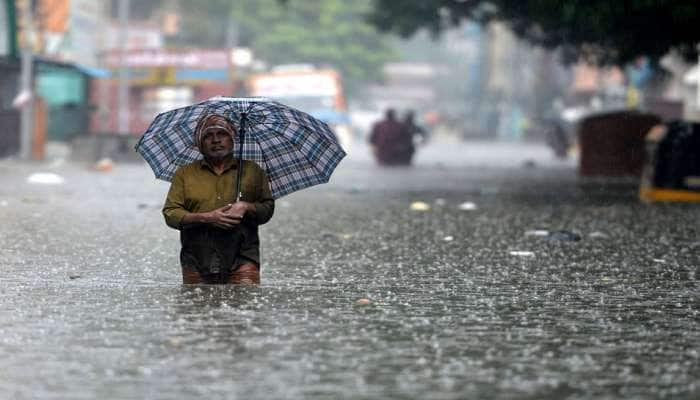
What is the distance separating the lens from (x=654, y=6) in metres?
24.9

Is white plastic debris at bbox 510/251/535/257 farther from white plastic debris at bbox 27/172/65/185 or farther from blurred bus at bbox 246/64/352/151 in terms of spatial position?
blurred bus at bbox 246/64/352/151

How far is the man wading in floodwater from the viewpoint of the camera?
1020 cm

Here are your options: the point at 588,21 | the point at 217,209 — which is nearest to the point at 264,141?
the point at 217,209

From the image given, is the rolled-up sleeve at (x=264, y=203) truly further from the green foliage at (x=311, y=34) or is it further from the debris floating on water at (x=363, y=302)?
the green foliage at (x=311, y=34)

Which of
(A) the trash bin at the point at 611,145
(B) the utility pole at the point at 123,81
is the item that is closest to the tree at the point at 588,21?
(A) the trash bin at the point at 611,145

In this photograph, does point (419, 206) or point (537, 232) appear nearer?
point (537, 232)

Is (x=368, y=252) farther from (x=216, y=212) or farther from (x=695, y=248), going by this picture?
(x=216, y=212)

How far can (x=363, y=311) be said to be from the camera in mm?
10008

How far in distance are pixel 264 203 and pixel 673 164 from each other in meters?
14.6

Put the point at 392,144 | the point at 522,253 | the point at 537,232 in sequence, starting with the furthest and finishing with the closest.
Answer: the point at 392,144 → the point at 537,232 → the point at 522,253

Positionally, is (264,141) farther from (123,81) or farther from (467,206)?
(123,81)

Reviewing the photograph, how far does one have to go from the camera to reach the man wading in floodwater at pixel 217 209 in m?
10.2

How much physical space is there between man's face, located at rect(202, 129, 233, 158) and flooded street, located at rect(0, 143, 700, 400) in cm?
87

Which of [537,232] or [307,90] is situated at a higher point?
[307,90]
